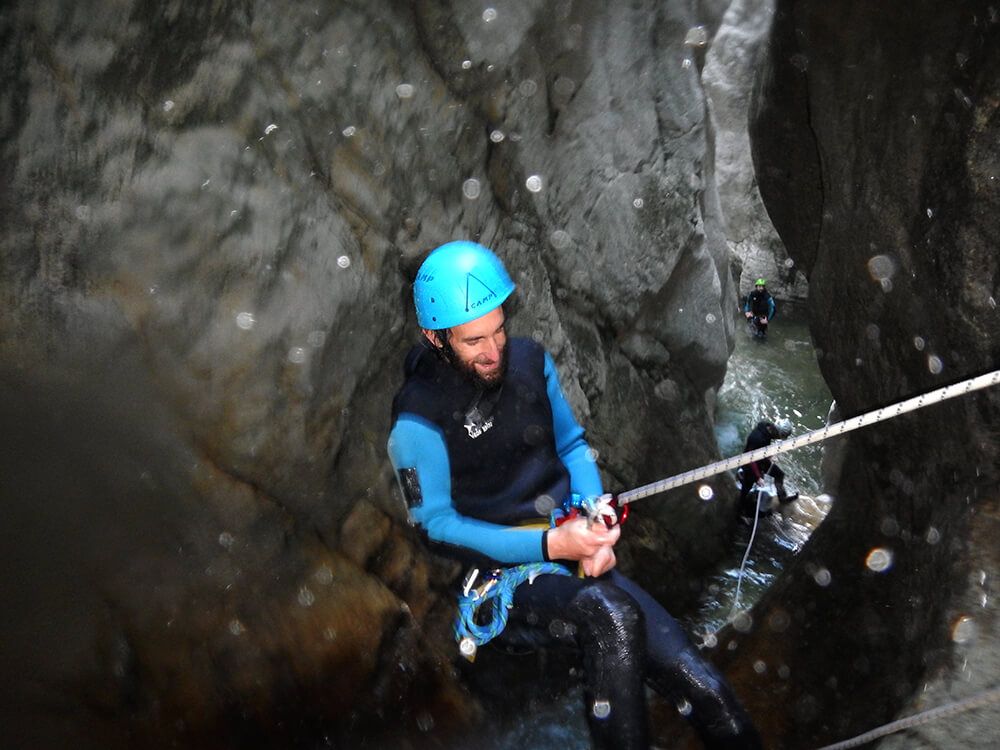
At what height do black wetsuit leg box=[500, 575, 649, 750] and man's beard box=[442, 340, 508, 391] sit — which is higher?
man's beard box=[442, 340, 508, 391]

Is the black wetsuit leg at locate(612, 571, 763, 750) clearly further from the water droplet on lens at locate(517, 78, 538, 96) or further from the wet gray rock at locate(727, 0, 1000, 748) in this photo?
the water droplet on lens at locate(517, 78, 538, 96)

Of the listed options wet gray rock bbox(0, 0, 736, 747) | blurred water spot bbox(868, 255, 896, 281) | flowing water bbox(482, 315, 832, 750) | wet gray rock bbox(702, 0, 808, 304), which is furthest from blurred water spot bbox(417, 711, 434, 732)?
wet gray rock bbox(702, 0, 808, 304)

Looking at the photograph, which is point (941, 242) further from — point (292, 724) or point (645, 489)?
point (292, 724)

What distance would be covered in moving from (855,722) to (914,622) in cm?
53

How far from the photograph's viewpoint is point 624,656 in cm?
242

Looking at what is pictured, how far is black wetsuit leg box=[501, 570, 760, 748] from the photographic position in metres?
2.40

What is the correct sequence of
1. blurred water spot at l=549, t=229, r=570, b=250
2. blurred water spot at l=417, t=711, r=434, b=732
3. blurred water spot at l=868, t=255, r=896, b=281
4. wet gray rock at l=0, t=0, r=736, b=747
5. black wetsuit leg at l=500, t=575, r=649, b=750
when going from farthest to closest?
blurred water spot at l=549, t=229, r=570, b=250
blurred water spot at l=868, t=255, r=896, b=281
blurred water spot at l=417, t=711, r=434, b=732
wet gray rock at l=0, t=0, r=736, b=747
black wetsuit leg at l=500, t=575, r=649, b=750

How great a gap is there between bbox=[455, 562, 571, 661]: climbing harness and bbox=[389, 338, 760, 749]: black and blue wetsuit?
1.5 inches

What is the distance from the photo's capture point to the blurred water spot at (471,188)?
4232 millimetres

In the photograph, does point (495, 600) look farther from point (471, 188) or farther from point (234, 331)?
point (471, 188)

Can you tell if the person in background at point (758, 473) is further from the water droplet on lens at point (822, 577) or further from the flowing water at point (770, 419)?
the water droplet on lens at point (822, 577)

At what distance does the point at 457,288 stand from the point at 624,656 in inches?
50.6

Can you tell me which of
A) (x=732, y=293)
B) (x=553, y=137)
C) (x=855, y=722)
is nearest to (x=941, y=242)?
(x=855, y=722)

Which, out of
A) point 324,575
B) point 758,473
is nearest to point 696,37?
point 758,473
